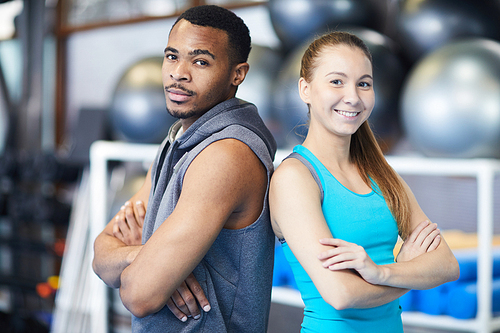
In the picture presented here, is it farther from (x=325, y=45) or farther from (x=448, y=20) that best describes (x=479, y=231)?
(x=325, y=45)

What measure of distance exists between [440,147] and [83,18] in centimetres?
433

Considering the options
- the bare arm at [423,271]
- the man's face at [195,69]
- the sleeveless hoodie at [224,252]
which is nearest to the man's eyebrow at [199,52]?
the man's face at [195,69]

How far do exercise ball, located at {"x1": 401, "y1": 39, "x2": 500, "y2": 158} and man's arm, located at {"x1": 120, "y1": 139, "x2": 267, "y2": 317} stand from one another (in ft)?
Answer: 3.59

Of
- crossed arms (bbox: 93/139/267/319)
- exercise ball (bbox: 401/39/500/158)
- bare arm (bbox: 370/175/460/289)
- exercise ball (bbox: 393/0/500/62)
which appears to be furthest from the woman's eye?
exercise ball (bbox: 393/0/500/62)

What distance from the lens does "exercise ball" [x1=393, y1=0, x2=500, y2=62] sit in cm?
208

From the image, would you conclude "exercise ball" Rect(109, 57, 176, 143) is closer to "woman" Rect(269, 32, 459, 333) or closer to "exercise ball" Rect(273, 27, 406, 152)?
"exercise ball" Rect(273, 27, 406, 152)

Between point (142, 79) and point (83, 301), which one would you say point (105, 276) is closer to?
point (142, 79)

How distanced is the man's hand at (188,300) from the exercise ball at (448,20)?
1568 mm

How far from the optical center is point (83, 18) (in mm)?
5152

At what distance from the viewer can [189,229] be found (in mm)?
973

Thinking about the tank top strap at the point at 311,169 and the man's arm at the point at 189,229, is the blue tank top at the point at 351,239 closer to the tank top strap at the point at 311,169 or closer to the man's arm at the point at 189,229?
the tank top strap at the point at 311,169

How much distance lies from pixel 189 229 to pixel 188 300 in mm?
164

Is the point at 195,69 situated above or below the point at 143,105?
below

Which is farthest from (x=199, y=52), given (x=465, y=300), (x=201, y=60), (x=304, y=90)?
(x=465, y=300)
